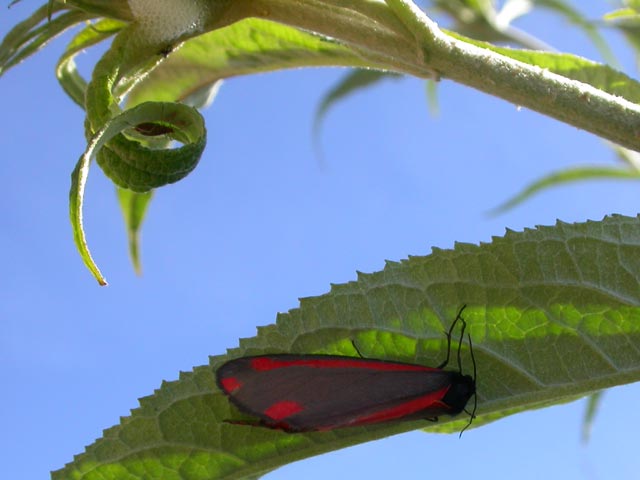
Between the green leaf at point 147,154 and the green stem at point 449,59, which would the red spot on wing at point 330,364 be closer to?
the green leaf at point 147,154

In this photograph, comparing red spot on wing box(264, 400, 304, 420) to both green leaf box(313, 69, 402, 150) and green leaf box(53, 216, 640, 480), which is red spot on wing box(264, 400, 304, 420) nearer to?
green leaf box(53, 216, 640, 480)

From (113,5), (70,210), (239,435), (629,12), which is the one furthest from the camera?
(629,12)

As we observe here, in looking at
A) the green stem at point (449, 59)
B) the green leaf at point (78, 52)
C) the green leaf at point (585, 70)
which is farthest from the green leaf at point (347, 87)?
the green stem at point (449, 59)

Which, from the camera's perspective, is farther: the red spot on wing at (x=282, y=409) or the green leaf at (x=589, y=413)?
the green leaf at (x=589, y=413)

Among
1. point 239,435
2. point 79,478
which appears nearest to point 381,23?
point 239,435

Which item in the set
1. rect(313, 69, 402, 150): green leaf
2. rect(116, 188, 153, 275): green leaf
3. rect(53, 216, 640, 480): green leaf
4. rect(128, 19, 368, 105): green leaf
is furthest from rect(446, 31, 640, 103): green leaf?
rect(313, 69, 402, 150): green leaf

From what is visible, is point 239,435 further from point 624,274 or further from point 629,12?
point 629,12
